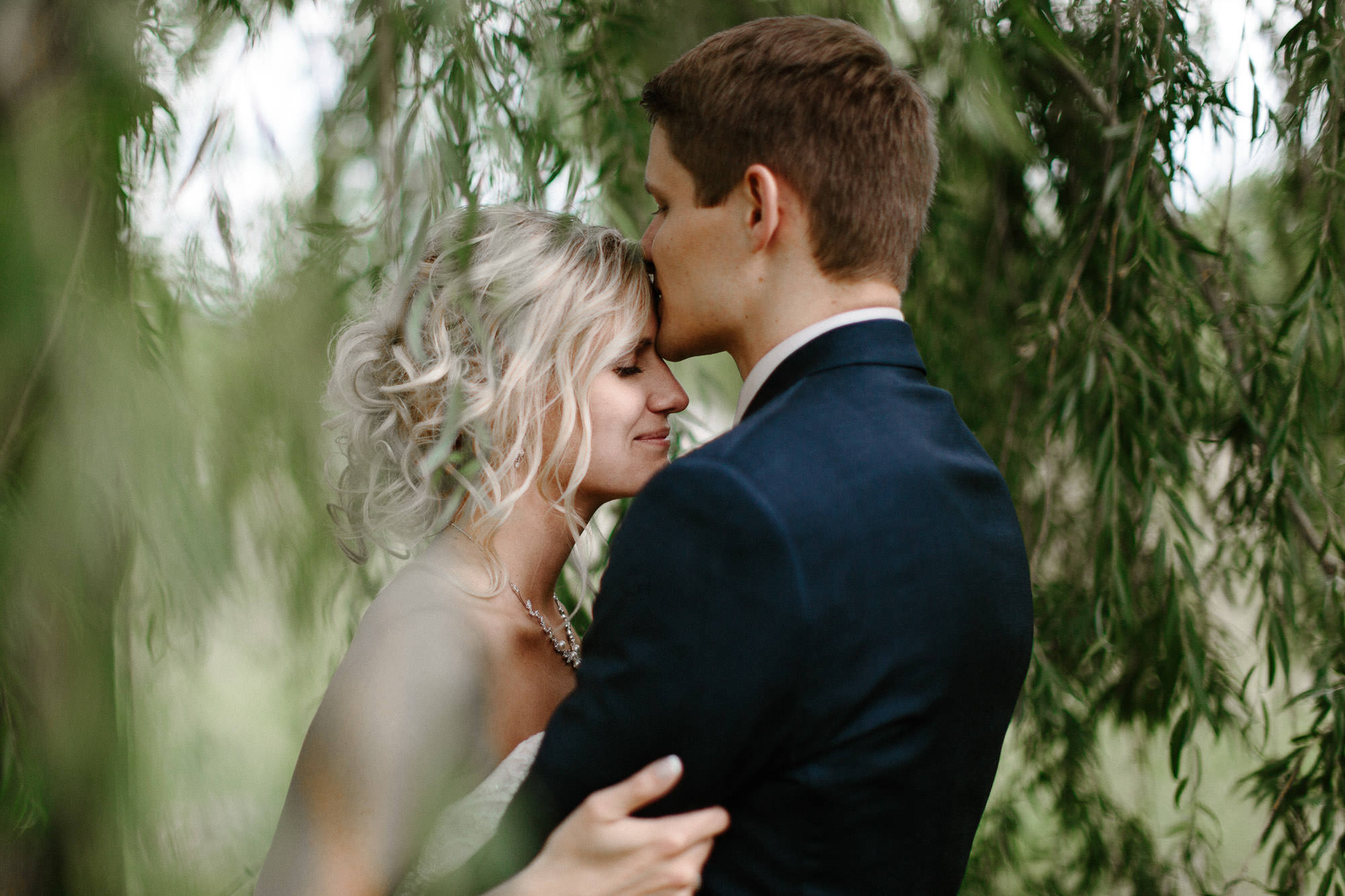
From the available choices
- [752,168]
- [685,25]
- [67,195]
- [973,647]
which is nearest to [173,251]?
[67,195]

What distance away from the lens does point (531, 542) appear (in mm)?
1345

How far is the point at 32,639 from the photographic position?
662 millimetres

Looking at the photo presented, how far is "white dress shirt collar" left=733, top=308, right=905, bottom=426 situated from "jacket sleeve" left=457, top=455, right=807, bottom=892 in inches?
7.5

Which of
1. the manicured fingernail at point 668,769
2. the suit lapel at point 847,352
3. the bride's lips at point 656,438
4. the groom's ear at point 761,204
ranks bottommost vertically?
the manicured fingernail at point 668,769

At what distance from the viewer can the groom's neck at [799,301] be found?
3.35ft

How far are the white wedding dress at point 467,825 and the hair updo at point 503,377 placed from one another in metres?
0.27

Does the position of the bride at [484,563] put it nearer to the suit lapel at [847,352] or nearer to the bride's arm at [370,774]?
the bride's arm at [370,774]

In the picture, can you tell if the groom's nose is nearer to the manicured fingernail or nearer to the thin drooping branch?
the manicured fingernail

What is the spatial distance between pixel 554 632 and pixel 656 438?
1.05 feet

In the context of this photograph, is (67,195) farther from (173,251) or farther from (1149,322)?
(1149,322)

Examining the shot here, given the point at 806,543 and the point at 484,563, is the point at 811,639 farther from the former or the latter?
the point at 484,563

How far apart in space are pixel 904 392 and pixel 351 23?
605 mm

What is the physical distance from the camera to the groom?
0.85 metres

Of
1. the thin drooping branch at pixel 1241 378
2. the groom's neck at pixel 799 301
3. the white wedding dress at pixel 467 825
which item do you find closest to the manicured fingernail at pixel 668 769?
the white wedding dress at pixel 467 825
